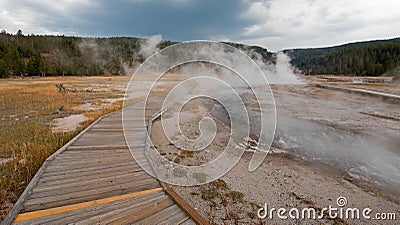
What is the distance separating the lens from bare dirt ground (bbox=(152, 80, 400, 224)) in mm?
4438

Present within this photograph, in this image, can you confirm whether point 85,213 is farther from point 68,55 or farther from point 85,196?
point 68,55

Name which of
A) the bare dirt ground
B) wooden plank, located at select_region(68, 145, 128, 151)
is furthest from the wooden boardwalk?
the bare dirt ground

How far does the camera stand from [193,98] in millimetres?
19625

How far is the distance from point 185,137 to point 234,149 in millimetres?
2160

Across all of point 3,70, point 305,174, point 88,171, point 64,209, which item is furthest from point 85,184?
point 3,70

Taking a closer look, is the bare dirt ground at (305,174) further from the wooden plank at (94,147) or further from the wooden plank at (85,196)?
the wooden plank at (94,147)

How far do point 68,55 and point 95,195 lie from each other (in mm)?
87222

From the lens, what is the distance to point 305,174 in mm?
6141

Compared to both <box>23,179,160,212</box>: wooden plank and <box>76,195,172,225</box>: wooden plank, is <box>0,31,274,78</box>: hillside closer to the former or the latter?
<box>23,179,160,212</box>: wooden plank


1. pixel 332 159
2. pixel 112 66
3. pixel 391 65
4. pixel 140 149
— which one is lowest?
pixel 332 159

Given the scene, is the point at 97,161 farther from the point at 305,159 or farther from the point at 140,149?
the point at 305,159

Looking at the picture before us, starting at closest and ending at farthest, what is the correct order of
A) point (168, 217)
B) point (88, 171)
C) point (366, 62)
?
1. point (168, 217)
2. point (88, 171)
3. point (366, 62)

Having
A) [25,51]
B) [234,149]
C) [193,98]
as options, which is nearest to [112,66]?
[25,51]

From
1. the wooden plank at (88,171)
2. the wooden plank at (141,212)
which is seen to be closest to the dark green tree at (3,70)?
the wooden plank at (88,171)
